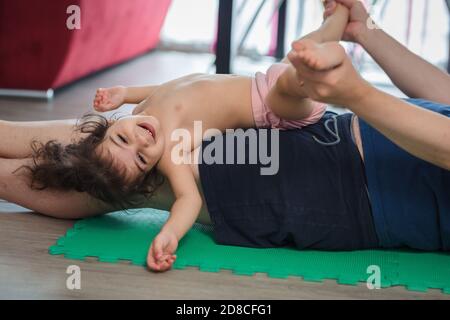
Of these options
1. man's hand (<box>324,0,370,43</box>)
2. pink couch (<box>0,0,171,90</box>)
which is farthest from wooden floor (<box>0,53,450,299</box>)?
pink couch (<box>0,0,171,90</box>)

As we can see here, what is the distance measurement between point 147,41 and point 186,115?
2176mm

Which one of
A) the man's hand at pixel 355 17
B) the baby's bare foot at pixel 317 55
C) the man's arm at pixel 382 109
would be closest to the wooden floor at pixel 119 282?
the man's arm at pixel 382 109

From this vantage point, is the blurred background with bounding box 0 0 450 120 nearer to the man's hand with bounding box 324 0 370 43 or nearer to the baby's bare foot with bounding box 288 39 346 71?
the man's hand with bounding box 324 0 370 43

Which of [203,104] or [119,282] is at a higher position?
[203,104]

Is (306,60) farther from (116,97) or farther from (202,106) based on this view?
(116,97)

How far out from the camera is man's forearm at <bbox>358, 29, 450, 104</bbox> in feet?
4.59

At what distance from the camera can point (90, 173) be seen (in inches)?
46.2

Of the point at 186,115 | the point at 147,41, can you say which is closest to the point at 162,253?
the point at 186,115

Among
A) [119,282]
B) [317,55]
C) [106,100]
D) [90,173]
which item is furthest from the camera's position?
[106,100]

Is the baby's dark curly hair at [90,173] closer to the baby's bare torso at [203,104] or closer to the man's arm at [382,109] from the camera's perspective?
the baby's bare torso at [203,104]

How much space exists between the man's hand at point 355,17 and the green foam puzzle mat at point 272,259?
520 millimetres

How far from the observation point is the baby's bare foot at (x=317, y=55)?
90 centimetres

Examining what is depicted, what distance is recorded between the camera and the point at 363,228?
3.86 ft
